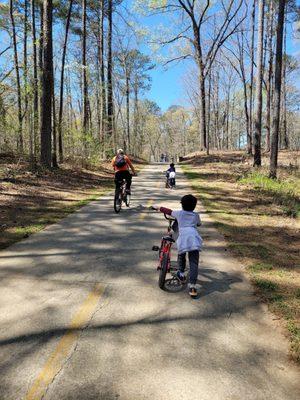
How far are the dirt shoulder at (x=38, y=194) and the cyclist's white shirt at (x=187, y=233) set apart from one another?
4546 mm

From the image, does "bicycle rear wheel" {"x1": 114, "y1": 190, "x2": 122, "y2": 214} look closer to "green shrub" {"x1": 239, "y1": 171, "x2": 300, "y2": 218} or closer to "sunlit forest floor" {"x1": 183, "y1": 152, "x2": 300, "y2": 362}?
"sunlit forest floor" {"x1": 183, "y1": 152, "x2": 300, "y2": 362}

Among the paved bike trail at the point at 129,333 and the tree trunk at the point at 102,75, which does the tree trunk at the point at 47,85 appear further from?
the paved bike trail at the point at 129,333

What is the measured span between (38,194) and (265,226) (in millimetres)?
Answer: 8864

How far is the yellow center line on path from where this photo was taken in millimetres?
3721

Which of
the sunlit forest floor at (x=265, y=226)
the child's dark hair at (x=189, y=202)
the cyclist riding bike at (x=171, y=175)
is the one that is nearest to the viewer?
the child's dark hair at (x=189, y=202)

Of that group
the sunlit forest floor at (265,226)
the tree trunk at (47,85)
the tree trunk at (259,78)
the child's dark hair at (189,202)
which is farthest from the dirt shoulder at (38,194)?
the tree trunk at (259,78)

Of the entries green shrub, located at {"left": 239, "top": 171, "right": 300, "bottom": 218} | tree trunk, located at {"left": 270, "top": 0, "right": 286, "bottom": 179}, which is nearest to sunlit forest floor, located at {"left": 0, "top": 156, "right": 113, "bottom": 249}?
green shrub, located at {"left": 239, "top": 171, "right": 300, "bottom": 218}

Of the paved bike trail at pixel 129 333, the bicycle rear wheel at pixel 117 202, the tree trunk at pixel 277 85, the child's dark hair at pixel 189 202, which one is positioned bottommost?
the paved bike trail at pixel 129 333

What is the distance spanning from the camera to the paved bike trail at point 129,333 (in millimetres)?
3812

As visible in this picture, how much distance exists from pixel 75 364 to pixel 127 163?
9.39 meters

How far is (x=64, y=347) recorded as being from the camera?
4.43 meters

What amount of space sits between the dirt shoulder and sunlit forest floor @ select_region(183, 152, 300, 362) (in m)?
4.90

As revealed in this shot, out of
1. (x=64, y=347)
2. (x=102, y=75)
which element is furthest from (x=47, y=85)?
(x=64, y=347)

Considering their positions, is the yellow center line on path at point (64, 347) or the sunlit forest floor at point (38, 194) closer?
the yellow center line on path at point (64, 347)
